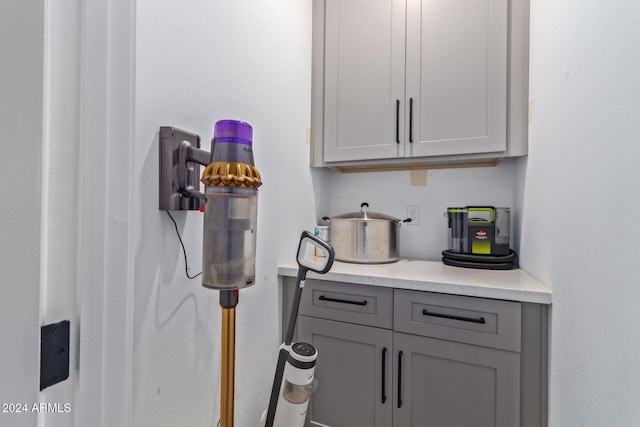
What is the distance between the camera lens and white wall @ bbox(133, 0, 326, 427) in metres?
0.76

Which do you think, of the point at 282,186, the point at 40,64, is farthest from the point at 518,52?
the point at 40,64

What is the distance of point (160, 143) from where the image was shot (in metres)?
0.79

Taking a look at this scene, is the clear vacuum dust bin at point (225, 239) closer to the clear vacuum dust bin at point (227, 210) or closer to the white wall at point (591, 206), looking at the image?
the clear vacuum dust bin at point (227, 210)

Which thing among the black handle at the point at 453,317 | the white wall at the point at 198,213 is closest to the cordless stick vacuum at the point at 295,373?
the white wall at the point at 198,213

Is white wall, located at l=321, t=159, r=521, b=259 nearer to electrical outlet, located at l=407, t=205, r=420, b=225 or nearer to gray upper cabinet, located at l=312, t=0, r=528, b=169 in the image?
electrical outlet, located at l=407, t=205, r=420, b=225

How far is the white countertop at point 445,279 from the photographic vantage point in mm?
1000

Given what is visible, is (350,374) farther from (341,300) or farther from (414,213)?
(414,213)

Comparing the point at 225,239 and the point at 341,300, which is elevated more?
the point at 225,239

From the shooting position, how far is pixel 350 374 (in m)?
1.24

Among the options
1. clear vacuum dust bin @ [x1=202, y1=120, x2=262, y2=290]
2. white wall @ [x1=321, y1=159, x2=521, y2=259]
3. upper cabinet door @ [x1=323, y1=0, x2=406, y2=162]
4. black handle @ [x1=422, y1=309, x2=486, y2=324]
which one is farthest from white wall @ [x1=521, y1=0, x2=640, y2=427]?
clear vacuum dust bin @ [x1=202, y1=120, x2=262, y2=290]

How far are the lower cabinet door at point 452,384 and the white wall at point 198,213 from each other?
0.58 meters

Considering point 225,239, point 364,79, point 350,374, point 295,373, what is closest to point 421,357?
point 350,374

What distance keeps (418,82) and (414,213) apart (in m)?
0.72

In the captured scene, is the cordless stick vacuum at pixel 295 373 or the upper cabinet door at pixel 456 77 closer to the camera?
the cordless stick vacuum at pixel 295 373
